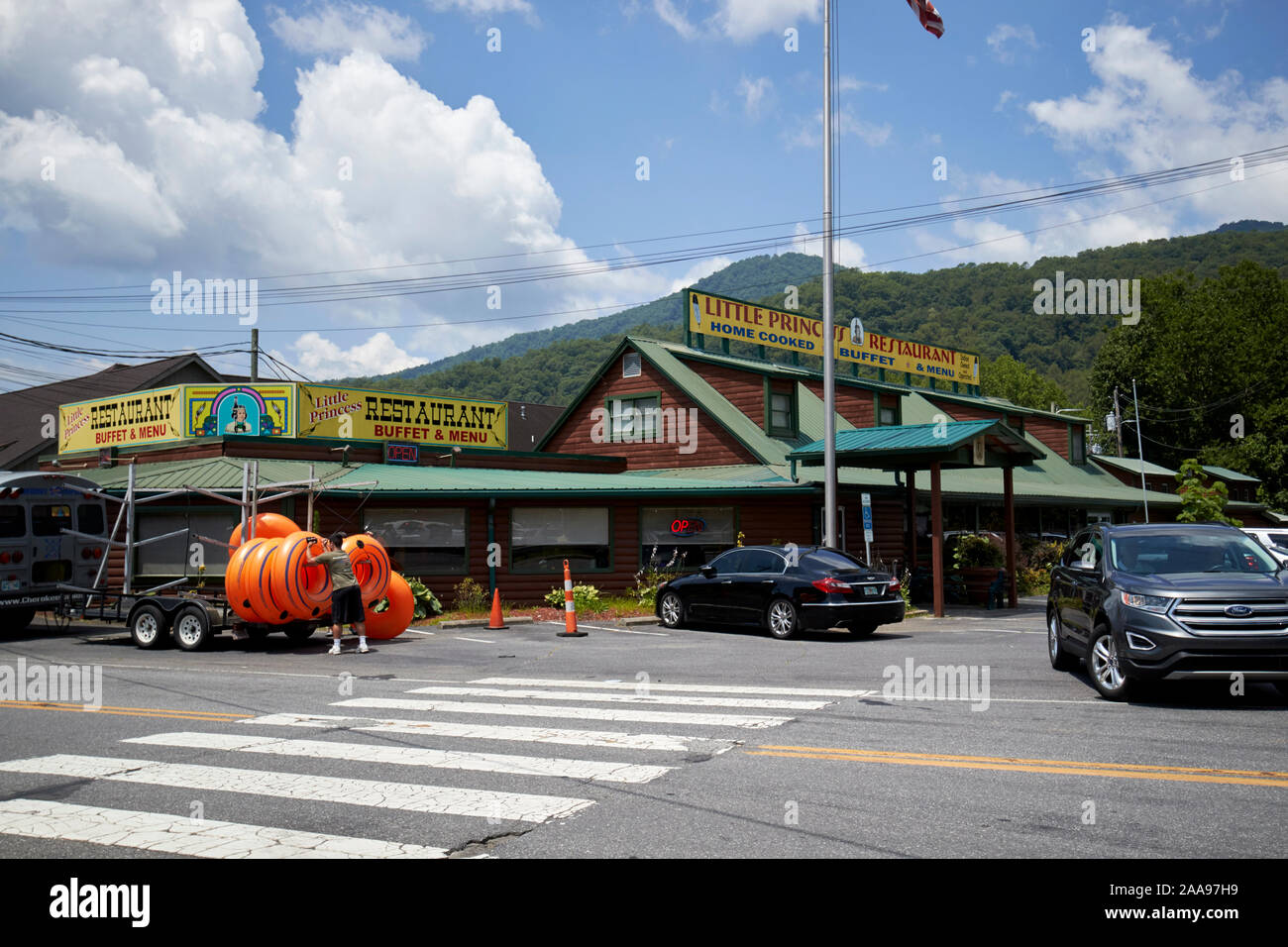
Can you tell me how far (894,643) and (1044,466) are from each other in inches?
1112

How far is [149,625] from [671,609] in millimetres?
9369

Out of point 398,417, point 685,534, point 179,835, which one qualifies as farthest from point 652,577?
point 179,835

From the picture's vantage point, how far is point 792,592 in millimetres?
18062

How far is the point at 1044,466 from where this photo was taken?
42625 millimetres

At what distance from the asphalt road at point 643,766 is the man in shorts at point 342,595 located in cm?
196

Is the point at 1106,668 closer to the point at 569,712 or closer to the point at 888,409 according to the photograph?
the point at 569,712

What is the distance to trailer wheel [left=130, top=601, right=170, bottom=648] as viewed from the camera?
1691cm

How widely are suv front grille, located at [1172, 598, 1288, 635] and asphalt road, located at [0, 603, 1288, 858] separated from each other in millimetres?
789

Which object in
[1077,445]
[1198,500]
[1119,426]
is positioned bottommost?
[1198,500]

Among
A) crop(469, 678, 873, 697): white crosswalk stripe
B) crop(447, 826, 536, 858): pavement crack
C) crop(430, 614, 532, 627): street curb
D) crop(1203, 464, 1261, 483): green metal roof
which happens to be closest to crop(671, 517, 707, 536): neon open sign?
crop(430, 614, 532, 627): street curb

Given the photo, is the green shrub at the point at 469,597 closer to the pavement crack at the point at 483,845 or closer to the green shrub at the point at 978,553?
the green shrub at the point at 978,553

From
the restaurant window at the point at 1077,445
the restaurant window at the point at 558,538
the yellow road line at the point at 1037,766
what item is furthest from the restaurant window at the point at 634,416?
the restaurant window at the point at 1077,445

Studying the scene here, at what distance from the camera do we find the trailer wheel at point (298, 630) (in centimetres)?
1734
